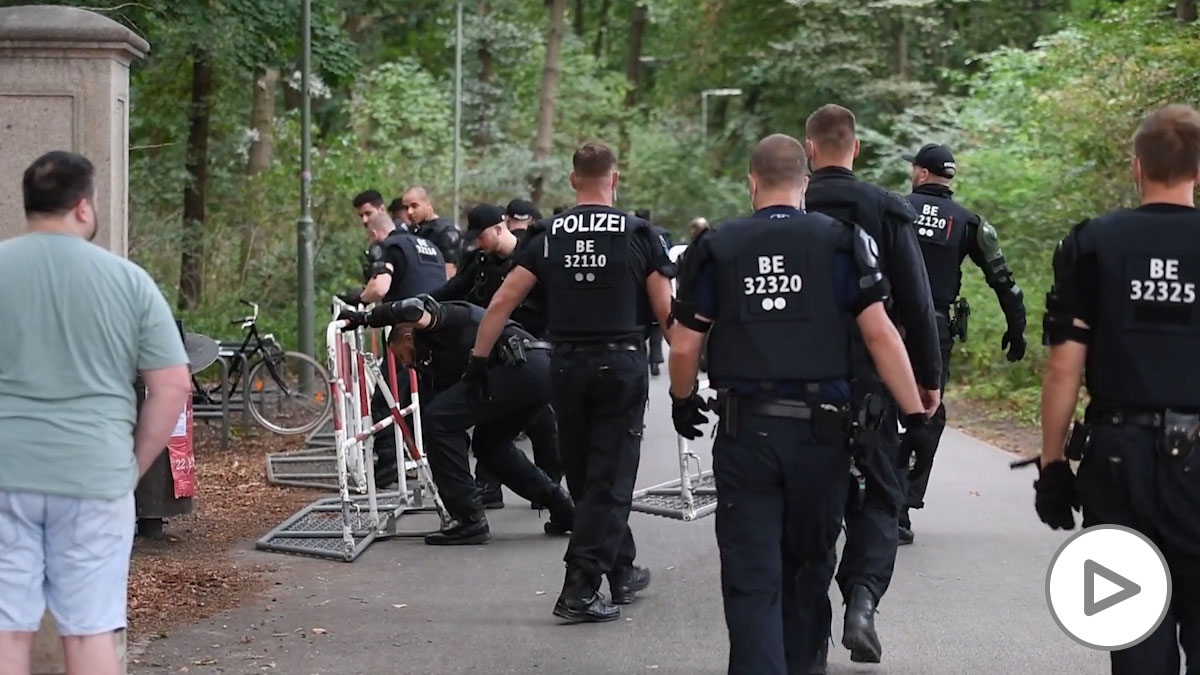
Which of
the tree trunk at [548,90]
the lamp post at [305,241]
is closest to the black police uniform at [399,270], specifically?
the lamp post at [305,241]

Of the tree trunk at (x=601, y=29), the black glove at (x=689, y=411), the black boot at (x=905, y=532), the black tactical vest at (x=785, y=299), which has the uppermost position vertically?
the tree trunk at (x=601, y=29)

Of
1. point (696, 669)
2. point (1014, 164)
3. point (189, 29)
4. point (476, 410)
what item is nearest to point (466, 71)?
point (1014, 164)

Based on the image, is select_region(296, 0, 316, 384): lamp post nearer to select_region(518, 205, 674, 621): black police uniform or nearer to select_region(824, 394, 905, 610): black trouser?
select_region(518, 205, 674, 621): black police uniform

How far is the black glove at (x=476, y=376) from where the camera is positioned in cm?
807

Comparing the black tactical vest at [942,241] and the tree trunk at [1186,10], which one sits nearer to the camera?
the black tactical vest at [942,241]

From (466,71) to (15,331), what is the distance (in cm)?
3637

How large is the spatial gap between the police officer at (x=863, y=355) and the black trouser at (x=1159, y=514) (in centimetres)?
164

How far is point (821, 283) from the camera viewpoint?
5590mm

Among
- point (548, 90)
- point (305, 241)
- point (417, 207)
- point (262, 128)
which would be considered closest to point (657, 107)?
point (548, 90)

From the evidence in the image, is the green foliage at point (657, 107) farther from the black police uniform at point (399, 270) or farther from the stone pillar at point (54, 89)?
the stone pillar at point (54, 89)

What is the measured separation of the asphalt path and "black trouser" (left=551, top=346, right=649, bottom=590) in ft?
1.22

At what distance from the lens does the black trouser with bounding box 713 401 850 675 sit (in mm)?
5570

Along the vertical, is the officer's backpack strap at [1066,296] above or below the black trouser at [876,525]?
above

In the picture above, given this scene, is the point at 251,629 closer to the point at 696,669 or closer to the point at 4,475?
the point at 696,669
